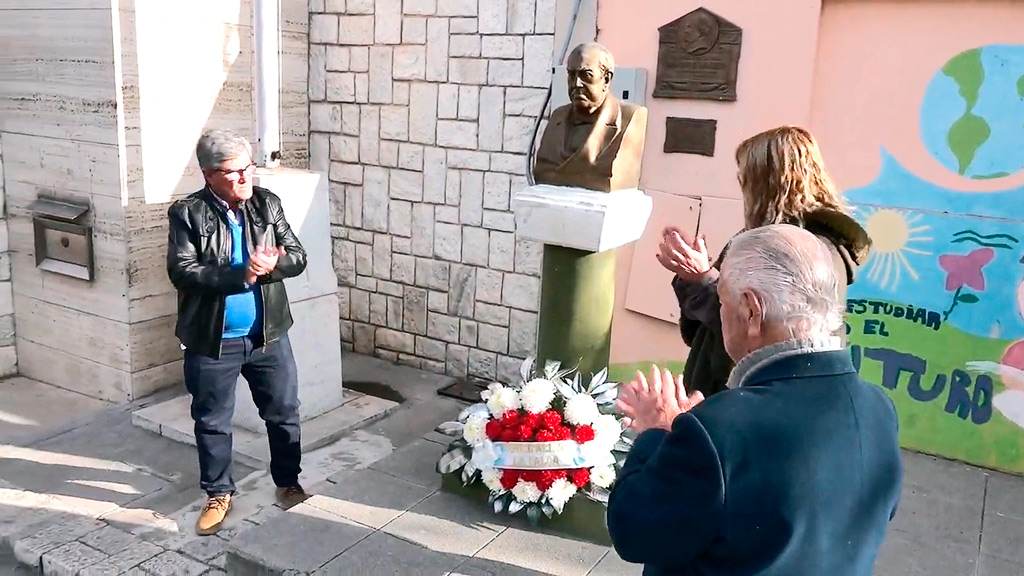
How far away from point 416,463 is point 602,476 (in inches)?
39.7

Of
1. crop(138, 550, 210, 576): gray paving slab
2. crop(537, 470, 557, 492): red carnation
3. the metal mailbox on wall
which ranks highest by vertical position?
the metal mailbox on wall

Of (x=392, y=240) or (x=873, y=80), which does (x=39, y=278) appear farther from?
(x=873, y=80)

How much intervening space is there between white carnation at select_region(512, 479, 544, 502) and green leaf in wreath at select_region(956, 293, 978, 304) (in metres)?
2.38

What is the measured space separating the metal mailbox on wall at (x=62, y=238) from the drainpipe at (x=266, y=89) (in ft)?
4.00

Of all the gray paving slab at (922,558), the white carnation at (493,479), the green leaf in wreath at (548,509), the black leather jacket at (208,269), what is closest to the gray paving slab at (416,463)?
the white carnation at (493,479)

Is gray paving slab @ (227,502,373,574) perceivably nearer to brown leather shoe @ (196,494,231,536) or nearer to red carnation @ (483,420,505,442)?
brown leather shoe @ (196,494,231,536)

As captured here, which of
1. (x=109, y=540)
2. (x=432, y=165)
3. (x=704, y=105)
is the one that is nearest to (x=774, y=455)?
(x=109, y=540)

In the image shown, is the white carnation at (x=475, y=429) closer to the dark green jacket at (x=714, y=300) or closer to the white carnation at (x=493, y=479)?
the white carnation at (x=493, y=479)

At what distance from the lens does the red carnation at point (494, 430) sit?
3498 mm

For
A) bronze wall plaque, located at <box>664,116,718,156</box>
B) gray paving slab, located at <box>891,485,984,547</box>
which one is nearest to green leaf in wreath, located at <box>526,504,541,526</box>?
gray paving slab, located at <box>891,485,984,547</box>

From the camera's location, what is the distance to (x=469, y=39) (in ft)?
17.9

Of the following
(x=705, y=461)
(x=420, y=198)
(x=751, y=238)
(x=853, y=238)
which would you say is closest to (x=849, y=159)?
(x=853, y=238)

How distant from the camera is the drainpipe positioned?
4824mm

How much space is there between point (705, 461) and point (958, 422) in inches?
138
